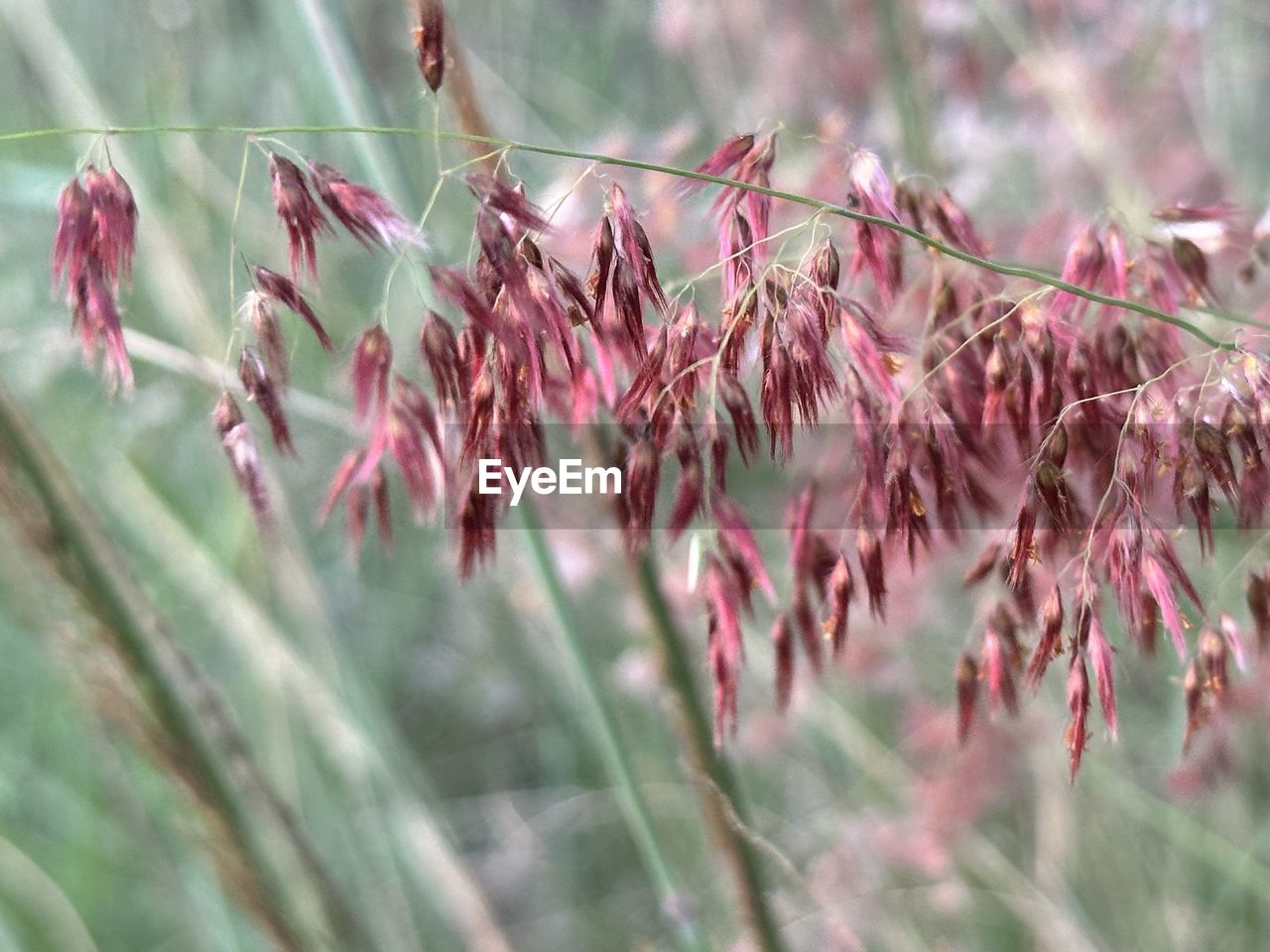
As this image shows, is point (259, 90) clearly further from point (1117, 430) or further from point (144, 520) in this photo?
point (1117, 430)

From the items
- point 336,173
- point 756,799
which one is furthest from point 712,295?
point 336,173

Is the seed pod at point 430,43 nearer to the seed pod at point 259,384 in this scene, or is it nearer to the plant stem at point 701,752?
the seed pod at point 259,384

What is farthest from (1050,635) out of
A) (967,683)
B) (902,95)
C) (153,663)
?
(902,95)

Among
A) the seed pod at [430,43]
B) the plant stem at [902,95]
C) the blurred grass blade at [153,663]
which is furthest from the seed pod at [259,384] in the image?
the plant stem at [902,95]

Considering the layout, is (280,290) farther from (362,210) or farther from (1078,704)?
(1078,704)

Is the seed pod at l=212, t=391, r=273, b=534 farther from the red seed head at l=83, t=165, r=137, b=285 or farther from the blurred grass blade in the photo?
the blurred grass blade
